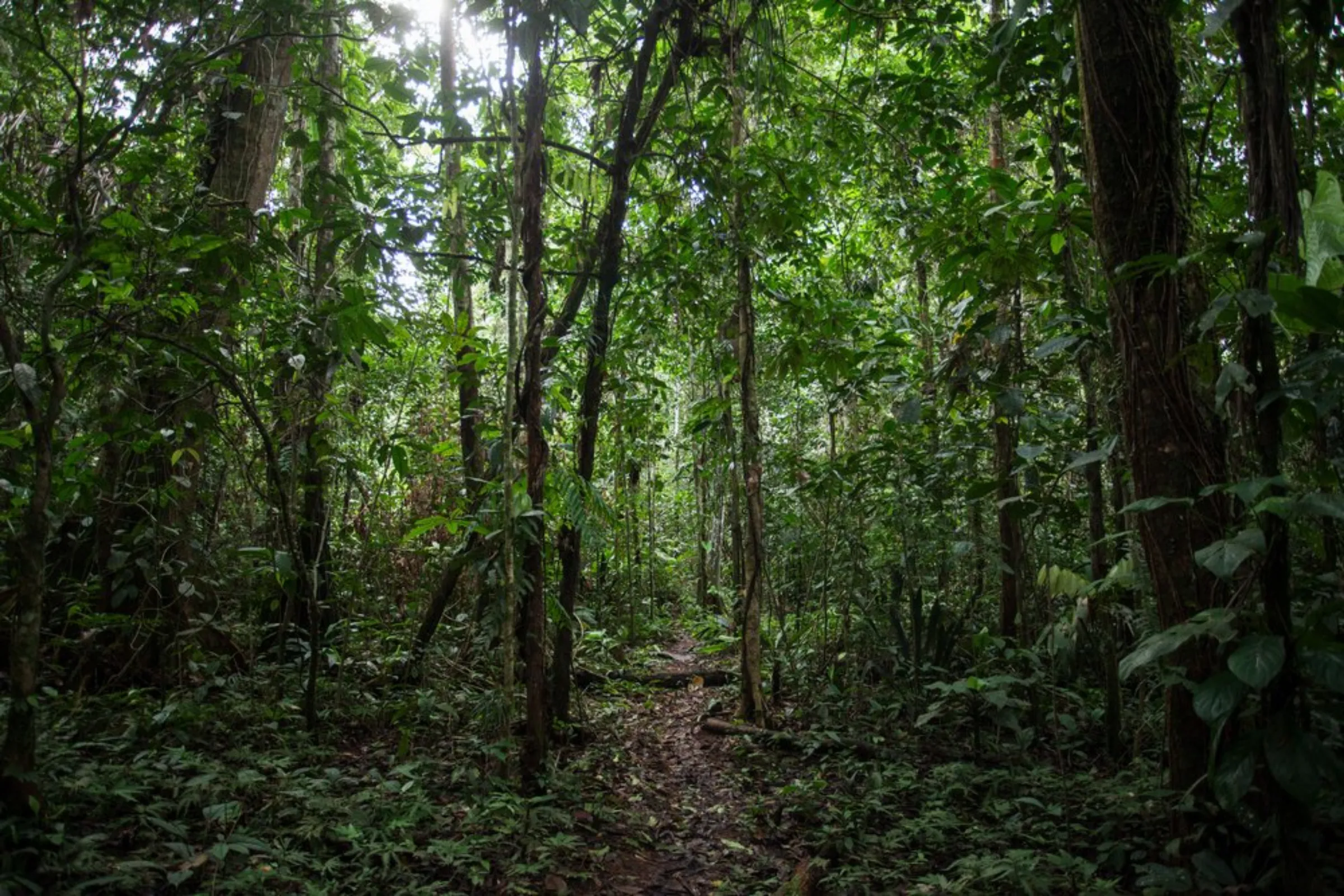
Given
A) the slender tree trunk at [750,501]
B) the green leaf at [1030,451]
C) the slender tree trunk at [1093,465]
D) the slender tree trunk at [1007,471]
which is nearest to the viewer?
the green leaf at [1030,451]

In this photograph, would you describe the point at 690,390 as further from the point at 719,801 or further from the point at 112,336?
the point at 112,336

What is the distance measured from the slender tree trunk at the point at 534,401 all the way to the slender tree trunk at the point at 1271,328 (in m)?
2.83

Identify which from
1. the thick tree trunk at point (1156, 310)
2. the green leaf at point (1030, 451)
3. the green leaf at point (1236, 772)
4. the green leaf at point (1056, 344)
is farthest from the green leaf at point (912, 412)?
the green leaf at point (1236, 772)

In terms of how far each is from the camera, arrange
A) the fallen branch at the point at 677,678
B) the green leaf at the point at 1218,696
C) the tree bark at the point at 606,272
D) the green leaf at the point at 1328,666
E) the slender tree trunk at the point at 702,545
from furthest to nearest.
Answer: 1. the slender tree trunk at the point at 702,545
2. the fallen branch at the point at 677,678
3. the tree bark at the point at 606,272
4. the green leaf at the point at 1218,696
5. the green leaf at the point at 1328,666

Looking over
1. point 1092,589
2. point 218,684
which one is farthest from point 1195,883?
point 218,684

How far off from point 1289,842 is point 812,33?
21.2 ft

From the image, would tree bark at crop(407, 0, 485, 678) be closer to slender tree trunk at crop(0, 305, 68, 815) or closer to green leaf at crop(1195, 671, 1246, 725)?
slender tree trunk at crop(0, 305, 68, 815)

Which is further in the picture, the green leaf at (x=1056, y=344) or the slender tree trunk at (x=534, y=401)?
the slender tree trunk at (x=534, y=401)

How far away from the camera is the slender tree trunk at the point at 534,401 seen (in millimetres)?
3852

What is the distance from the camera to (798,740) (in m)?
5.00

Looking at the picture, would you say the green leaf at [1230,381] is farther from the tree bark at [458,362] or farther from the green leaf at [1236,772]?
the tree bark at [458,362]

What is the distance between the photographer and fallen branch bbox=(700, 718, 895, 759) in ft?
15.5

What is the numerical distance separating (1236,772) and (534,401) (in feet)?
10.1

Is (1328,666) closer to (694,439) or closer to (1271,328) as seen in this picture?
(1271,328)
